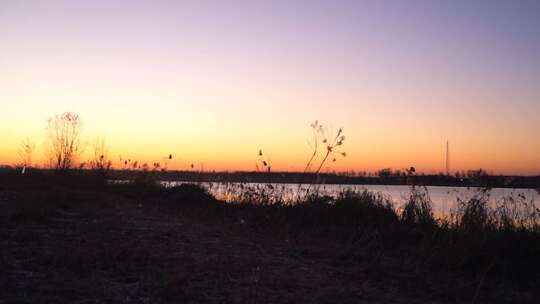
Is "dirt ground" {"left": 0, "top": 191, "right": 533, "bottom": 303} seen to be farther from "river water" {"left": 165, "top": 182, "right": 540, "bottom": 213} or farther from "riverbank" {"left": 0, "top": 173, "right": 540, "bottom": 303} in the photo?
"river water" {"left": 165, "top": 182, "right": 540, "bottom": 213}

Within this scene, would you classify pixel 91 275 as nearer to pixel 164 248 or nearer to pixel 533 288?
pixel 164 248

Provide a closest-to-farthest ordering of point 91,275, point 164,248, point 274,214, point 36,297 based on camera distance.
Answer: point 36,297 → point 91,275 → point 164,248 → point 274,214

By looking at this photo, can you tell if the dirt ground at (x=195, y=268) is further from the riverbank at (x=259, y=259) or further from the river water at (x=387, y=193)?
the river water at (x=387, y=193)

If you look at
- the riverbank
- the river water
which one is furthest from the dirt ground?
the river water

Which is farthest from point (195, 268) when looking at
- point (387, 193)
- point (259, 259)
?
point (387, 193)

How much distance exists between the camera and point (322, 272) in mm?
5512

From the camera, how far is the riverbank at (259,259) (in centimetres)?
449

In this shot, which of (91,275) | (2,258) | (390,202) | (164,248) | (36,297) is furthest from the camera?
(390,202)

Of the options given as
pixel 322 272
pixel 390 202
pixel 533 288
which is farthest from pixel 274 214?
pixel 533 288

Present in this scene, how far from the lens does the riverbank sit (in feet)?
14.7

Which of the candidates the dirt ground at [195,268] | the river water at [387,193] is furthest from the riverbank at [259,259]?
the river water at [387,193]

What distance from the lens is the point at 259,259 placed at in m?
6.01

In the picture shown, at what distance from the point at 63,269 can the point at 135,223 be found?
13.0ft

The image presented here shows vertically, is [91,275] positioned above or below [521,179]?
below
